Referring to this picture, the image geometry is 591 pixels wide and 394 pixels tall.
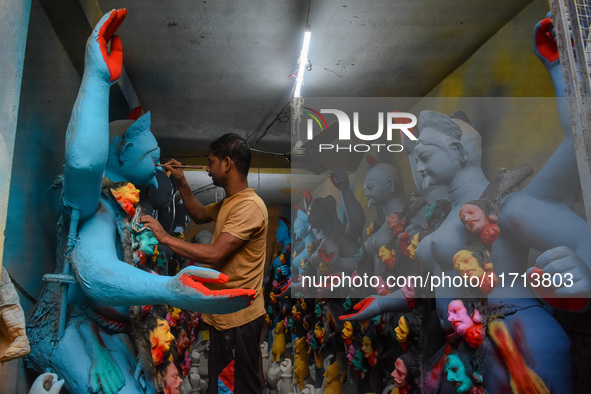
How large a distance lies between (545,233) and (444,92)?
1561mm

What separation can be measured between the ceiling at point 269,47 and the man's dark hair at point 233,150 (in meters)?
0.64

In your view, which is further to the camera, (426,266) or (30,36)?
(426,266)

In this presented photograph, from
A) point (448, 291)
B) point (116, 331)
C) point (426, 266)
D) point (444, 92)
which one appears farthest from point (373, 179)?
point (116, 331)

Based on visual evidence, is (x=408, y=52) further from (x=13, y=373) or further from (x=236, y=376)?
(x=13, y=373)

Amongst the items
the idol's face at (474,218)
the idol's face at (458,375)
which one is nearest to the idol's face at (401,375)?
the idol's face at (458,375)

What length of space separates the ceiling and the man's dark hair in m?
0.64

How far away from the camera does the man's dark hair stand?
186cm

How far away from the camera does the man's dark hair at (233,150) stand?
1.86 m

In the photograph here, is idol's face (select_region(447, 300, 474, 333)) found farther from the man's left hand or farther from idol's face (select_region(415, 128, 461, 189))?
the man's left hand

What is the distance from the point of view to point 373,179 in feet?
9.07

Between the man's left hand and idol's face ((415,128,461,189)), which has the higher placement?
idol's face ((415,128,461,189))

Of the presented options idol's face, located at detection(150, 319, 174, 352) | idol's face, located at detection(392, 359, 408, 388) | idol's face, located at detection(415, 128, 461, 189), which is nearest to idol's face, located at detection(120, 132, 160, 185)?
idol's face, located at detection(150, 319, 174, 352)

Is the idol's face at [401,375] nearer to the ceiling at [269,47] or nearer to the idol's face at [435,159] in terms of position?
the idol's face at [435,159]

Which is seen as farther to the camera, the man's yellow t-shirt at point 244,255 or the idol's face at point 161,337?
the man's yellow t-shirt at point 244,255
